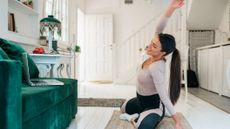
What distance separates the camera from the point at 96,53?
28.5 feet

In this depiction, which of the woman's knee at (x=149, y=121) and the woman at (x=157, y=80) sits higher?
the woman at (x=157, y=80)

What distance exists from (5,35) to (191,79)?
18.5ft

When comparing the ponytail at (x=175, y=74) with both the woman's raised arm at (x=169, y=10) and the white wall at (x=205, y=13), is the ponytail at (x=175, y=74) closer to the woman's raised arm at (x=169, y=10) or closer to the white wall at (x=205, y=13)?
the woman's raised arm at (x=169, y=10)

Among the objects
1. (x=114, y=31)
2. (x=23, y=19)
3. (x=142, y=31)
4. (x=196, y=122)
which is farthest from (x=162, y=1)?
(x=196, y=122)

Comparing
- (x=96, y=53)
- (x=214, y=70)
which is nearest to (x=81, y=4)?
(x=96, y=53)

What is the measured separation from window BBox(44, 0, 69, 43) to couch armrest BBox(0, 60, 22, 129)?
4034mm

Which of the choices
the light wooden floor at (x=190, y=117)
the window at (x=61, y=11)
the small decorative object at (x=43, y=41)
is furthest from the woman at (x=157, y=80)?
the window at (x=61, y=11)

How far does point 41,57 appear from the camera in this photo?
10.3ft

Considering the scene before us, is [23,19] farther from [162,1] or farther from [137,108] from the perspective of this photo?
[162,1]

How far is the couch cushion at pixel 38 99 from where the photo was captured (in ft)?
5.07

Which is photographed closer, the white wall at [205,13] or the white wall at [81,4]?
the white wall at [205,13]

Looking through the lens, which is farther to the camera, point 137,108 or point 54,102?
point 137,108

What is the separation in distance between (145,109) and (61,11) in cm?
416

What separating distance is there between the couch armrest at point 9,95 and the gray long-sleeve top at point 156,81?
4.72ft
